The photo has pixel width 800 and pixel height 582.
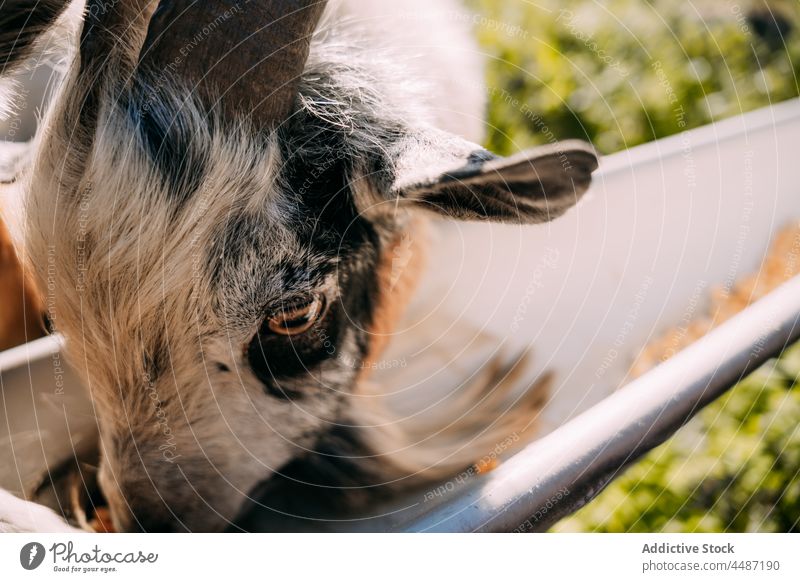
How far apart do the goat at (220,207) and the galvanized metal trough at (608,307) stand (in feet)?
0.69

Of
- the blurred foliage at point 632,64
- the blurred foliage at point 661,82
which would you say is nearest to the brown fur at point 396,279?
the blurred foliage at point 661,82

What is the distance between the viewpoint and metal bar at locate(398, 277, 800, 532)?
0.90 m

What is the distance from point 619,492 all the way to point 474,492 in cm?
76

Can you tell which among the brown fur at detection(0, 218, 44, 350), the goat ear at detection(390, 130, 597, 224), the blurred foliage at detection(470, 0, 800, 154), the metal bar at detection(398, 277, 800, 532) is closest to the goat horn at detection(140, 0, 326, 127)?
the goat ear at detection(390, 130, 597, 224)

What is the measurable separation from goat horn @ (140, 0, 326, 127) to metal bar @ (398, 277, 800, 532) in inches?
27.4

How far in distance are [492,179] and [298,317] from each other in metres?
0.42

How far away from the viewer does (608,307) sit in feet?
5.93

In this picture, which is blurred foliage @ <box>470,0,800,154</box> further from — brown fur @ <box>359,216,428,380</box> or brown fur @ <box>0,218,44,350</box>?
brown fur @ <box>0,218,44,350</box>

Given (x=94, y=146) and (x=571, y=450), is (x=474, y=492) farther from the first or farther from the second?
(x=94, y=146)

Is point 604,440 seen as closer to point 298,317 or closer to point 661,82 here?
point 298,317

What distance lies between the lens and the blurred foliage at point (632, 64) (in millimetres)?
2150

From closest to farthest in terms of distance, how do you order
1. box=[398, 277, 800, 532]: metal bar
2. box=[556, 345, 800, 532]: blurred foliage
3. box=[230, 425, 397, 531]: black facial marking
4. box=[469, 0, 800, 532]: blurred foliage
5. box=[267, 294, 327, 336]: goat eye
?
1. box=[398, 277, 800, 532]: metal bar
2. box=[267, 294, 327, 336]: goat eye
3. box=[230, 425, 397, 531]: black facial marking
4. box=[556, 345, 800, 532]: blurred foliage
5. box=[469, 0, 800, 532]: blurred foliage

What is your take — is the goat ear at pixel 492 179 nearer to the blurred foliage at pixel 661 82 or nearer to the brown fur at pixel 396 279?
the brown fur at pixel 396 279
